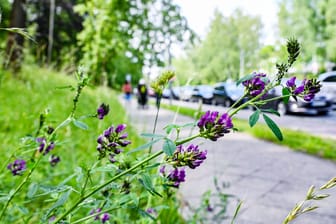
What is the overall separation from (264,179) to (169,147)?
217 centimetres

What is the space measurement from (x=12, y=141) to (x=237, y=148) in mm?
2398

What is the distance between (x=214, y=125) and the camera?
0.43 metres

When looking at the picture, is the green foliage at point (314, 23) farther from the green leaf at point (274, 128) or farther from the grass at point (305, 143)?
the green leaf at point (274, 128)

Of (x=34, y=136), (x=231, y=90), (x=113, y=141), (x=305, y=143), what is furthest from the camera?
(x=305, y=143)

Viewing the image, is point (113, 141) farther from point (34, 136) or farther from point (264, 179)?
point (264, 179)

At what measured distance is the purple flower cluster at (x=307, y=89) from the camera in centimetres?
46

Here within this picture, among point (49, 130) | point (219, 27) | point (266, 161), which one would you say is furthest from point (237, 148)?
point (49, 130)

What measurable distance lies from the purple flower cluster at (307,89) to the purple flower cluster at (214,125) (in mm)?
98

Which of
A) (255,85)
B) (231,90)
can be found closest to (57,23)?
(231,90)

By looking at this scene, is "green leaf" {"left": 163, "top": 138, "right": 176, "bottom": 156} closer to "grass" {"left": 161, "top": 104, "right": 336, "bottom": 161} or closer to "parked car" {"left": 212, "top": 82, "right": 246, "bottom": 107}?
"parked car" {"left": 212, "top": 82, "right": 246, "bottom": 107}

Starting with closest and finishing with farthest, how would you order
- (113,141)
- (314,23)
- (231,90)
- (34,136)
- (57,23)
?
(113,141), (231,90), (34,136), (57,23), (314,23)

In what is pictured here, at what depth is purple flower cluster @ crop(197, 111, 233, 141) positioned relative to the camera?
0.43 metres

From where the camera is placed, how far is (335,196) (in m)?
1.99

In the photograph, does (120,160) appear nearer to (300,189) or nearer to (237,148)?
(300,189)
